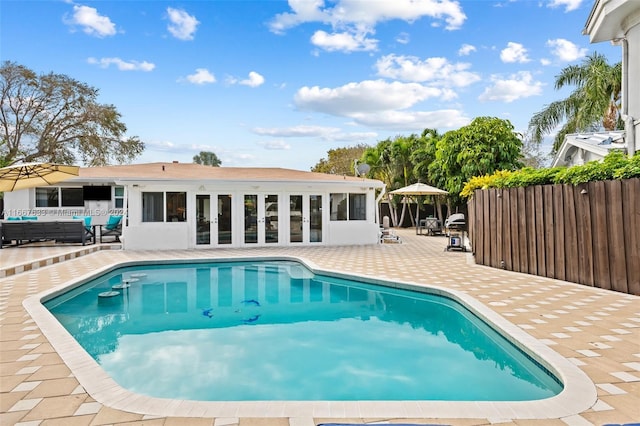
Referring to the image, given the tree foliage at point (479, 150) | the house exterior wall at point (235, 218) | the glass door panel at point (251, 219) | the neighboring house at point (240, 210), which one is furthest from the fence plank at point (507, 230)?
the tree foliage at point (479, 150)

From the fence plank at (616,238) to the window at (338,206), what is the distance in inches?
373

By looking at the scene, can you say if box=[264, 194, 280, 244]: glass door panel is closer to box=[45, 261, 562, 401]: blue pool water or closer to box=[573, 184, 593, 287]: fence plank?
box=[45, 261, 562, 401]: blue pool water

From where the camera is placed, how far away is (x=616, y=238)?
667cm

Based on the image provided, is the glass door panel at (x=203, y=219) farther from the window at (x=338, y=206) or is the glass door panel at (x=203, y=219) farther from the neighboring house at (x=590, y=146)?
the neighboring house at (x=590, y=146)

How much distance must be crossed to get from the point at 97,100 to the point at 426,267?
26.2 meters

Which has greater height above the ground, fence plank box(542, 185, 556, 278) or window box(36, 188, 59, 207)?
window box(36, 188, 59, 207)

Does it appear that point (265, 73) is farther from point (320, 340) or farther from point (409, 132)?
point (320, 340)

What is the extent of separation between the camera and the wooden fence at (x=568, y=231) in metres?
6.54

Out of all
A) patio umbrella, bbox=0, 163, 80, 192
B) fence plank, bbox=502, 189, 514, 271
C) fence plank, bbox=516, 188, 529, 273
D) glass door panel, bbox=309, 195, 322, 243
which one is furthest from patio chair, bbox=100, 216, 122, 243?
fence plank, bbox=516, 188, 529, 273

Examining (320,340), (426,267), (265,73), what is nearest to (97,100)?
(265,73)

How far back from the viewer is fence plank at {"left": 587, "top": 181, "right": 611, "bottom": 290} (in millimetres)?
6867

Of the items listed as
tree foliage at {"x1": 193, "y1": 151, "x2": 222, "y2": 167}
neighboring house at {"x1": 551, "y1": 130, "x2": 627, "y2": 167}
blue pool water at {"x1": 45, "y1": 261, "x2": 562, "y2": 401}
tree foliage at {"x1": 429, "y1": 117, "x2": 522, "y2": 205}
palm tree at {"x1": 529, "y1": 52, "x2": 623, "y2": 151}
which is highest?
tree foliage at {"x1": 193, "y1": 151, "x2": 222, "y2": 167}

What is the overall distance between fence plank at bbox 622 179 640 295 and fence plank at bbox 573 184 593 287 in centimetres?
64

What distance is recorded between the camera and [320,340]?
5816mm
